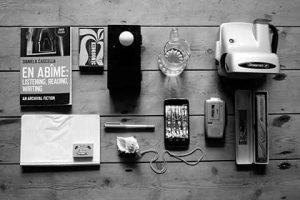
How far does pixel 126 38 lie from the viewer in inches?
44.1

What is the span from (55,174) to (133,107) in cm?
35

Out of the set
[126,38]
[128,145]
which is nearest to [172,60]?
[126,38]

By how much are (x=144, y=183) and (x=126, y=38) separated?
49 cm

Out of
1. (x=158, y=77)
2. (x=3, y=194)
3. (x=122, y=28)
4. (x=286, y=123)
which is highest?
(x=122, y=28)

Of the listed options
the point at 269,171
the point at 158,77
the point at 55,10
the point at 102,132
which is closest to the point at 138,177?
the point at 102,132

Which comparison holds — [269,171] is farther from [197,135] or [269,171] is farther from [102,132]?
[102,132]

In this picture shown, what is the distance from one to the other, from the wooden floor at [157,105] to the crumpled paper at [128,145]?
30mm

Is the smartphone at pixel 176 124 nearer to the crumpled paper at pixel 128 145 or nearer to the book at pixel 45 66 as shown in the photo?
the crumpled paper at pixel 128 145

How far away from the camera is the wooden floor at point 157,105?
121 cm

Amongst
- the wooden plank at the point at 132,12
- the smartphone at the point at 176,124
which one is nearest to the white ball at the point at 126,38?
the wooden plank at the point at 132,12

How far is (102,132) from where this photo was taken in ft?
4.01

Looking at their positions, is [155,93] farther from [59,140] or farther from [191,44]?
[59,140]

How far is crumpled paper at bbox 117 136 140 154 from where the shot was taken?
1188 millimetres

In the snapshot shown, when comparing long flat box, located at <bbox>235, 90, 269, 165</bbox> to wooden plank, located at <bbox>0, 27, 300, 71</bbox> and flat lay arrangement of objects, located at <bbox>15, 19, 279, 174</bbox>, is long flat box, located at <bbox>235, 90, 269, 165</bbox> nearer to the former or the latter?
flat lay arrangement of objects, located at <bbox>15, 19, 279, 174</bbox>
